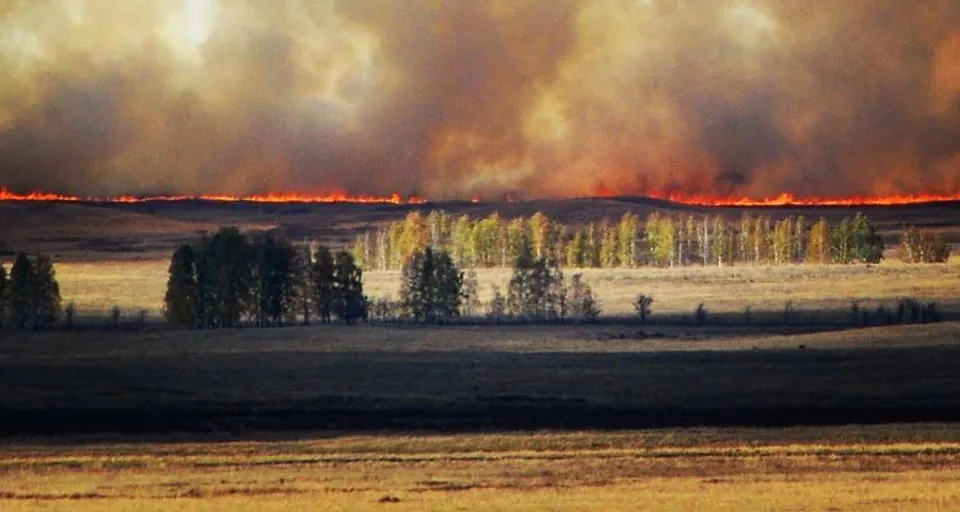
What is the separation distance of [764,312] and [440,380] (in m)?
66.7

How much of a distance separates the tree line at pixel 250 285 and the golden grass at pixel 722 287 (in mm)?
25087

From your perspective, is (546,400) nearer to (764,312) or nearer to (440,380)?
(440,380)

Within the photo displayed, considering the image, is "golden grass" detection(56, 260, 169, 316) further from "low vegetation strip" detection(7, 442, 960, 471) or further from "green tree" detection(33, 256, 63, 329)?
"low vegetation strip" detection(7, 442, 960, 471)

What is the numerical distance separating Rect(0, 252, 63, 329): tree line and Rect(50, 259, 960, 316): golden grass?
826 inches

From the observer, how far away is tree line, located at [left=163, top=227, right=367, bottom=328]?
112562 millimetres

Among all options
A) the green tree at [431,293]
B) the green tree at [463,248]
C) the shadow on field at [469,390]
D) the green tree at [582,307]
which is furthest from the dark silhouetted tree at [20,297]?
the green tree at [463,248]

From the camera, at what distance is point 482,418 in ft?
178

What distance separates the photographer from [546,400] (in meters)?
59.8

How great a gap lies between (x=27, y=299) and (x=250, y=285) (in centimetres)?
1698

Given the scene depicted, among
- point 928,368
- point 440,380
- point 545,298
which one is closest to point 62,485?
point 440,380

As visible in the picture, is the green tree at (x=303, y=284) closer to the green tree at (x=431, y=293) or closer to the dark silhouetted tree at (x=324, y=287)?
the dark silhouetted tree at (x=324, y=287)

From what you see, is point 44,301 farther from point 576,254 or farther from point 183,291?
point 576,254

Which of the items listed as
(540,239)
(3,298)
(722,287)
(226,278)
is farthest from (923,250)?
(3,298)

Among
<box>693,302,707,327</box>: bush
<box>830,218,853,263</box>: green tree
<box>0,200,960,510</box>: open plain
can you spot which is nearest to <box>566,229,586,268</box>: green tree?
<box>830,218,853,263</box>: green tree
